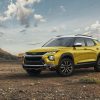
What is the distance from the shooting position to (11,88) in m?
14.2

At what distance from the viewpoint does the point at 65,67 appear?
1861 cm

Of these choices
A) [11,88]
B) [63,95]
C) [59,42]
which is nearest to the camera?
[63,95]

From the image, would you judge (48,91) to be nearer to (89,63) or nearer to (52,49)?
(52,49)

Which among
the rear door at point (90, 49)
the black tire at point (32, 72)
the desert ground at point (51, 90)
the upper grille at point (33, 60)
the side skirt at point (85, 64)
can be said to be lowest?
the desert ground at point (51, 90)

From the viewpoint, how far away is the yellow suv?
18.2 meters

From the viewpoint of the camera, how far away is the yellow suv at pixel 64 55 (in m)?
18.2

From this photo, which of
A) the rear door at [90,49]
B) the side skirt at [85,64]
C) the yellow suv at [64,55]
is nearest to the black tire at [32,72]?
the yellow suv at [64,55]

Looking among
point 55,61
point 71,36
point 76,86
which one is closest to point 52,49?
point 55,61

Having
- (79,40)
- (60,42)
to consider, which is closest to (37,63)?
(60,42)

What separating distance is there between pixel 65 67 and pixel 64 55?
507mm

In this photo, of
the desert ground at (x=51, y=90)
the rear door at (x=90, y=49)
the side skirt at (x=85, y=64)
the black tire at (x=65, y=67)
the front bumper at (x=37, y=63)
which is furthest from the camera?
the rear door at (x=90, y=49)

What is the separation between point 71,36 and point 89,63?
5.09ft

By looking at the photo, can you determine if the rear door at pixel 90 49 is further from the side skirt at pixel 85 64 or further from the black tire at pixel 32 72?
the black tire at pixel 32 72

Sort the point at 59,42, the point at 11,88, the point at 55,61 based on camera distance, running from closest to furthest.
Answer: the point at 11,88, the point at 55,61, the point at 59,42
